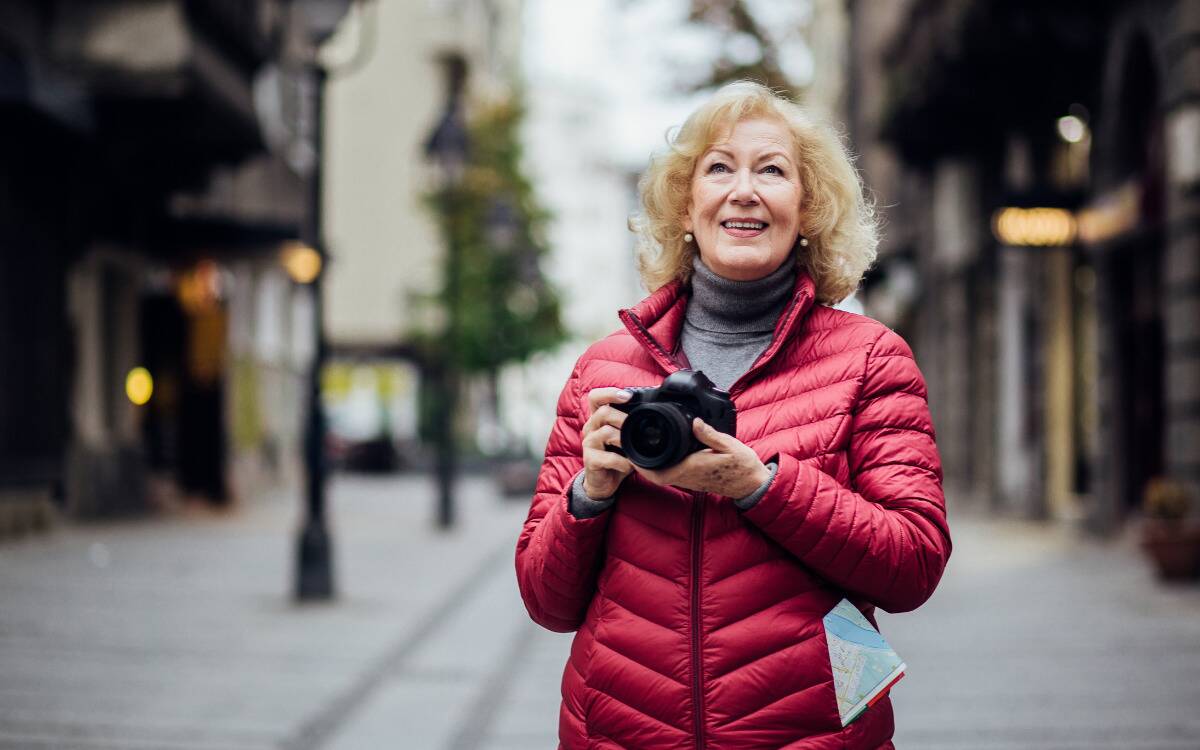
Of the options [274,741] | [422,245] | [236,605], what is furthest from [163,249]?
[422,245]

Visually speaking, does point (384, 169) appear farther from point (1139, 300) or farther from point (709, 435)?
point (709, 435)

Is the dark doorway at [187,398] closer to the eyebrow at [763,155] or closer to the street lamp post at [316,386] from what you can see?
the street lamp post at [316,386]

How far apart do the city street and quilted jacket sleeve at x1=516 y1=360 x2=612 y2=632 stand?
3866 mm

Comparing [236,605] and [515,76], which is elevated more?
[515,76]

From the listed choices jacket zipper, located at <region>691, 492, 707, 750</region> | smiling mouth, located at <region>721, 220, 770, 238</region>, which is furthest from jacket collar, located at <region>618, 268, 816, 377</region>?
jacket zipper, located at <region>691, 492, 707, 750</region>

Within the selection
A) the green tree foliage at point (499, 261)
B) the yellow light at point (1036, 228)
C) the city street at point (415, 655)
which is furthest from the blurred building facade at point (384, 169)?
the city street at point (415, 655)

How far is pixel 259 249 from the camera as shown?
20.3 metres

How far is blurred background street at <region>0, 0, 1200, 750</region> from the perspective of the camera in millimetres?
7629

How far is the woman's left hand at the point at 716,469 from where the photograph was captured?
218 cm

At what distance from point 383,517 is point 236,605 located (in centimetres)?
1128

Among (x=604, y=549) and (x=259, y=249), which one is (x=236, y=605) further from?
(x=259, y=249)

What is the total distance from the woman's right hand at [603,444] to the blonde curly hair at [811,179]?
500 mm

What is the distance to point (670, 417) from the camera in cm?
216

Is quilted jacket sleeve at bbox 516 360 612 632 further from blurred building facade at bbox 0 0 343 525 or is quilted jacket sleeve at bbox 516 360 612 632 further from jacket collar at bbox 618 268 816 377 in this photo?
blurred building facade at bbox 0 0 343 525
